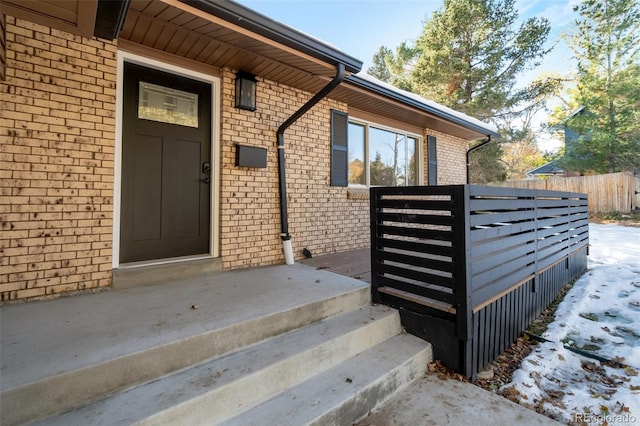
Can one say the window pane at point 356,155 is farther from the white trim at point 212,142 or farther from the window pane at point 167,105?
the window pane at point 167,105

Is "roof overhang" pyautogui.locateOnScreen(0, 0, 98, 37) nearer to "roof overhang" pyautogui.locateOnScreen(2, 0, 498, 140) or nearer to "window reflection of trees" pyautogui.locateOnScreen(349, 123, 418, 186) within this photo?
"roof overhang" pyautogui.locateOnScreen(2, 0, 498, 140)

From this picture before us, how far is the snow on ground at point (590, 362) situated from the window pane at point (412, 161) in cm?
319

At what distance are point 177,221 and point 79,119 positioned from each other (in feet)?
3.99

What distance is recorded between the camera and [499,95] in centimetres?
1124

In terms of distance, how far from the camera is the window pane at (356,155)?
509 cm

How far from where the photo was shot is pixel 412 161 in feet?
20.7

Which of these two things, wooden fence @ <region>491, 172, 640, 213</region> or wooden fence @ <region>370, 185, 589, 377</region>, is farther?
wooden fence @ <region>491, 172, 640, 213</region>

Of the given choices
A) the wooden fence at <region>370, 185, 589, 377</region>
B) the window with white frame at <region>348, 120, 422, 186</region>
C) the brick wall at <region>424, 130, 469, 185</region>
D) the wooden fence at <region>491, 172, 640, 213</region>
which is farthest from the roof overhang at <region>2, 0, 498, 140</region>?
the wooden fence at <region>491, 172, 640, 213</region>

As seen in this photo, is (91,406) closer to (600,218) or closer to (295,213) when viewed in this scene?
(295,213)

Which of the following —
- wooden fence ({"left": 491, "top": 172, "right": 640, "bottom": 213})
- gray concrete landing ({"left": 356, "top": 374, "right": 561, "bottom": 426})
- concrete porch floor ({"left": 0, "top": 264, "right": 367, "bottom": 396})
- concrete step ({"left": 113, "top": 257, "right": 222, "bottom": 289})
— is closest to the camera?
concrete porch floor ({"left": 0, "top": 264, "right": 367, "bottom": 396})

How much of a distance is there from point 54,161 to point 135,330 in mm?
1628

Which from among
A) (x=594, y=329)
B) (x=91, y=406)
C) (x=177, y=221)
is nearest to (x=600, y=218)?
(x=594, y=329)

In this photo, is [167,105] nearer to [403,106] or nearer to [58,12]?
[58,12]

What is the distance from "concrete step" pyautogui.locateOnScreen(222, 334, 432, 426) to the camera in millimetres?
1539
